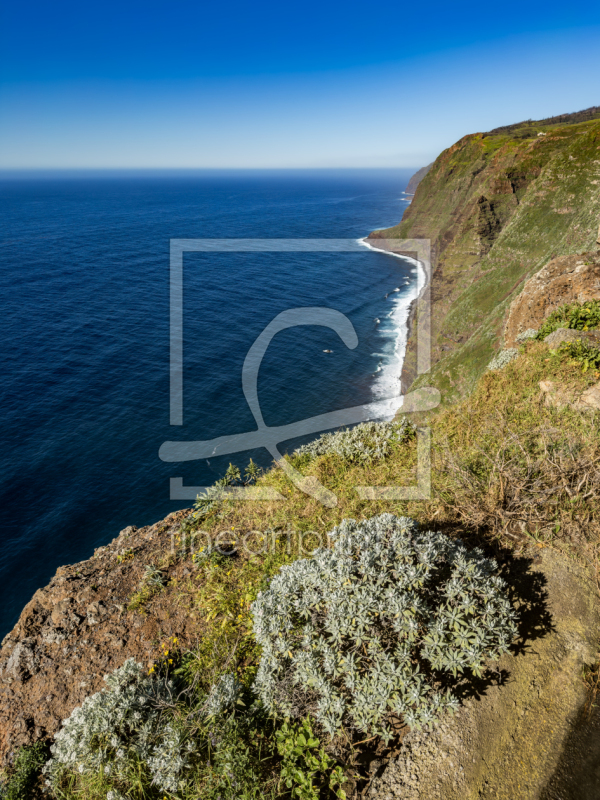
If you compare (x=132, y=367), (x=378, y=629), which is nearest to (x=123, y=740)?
(x=378, y=629)

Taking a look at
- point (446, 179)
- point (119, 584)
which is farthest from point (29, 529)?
point (446, 179)

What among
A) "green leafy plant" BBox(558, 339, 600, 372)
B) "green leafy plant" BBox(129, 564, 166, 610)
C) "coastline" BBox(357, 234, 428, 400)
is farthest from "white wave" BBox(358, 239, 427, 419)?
"green leafy plant" BBox(129, 564, 166, 610)

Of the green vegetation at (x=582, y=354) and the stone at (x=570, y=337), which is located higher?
the stone at (x=570, y=337)

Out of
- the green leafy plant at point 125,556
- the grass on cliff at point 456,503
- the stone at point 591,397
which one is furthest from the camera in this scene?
the stone at point 591,397

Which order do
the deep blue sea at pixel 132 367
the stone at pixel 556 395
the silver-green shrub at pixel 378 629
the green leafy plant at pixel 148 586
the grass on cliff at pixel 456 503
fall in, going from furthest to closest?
the deep blue sea at pixel 132 367, the stone at pixel 556 395, the green leafy plant at pixel 148 586, the grass on cliff at pixel 456 503, the silver-green shrub at pixel 378 629

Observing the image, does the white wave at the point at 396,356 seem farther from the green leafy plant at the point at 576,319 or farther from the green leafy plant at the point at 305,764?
the green leafy plant at the point at 305,764

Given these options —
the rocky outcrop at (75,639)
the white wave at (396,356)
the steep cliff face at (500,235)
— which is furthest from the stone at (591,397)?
the white wave at (396,356)

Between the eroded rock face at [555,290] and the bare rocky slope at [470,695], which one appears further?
the eroded rock face at [555,290]
